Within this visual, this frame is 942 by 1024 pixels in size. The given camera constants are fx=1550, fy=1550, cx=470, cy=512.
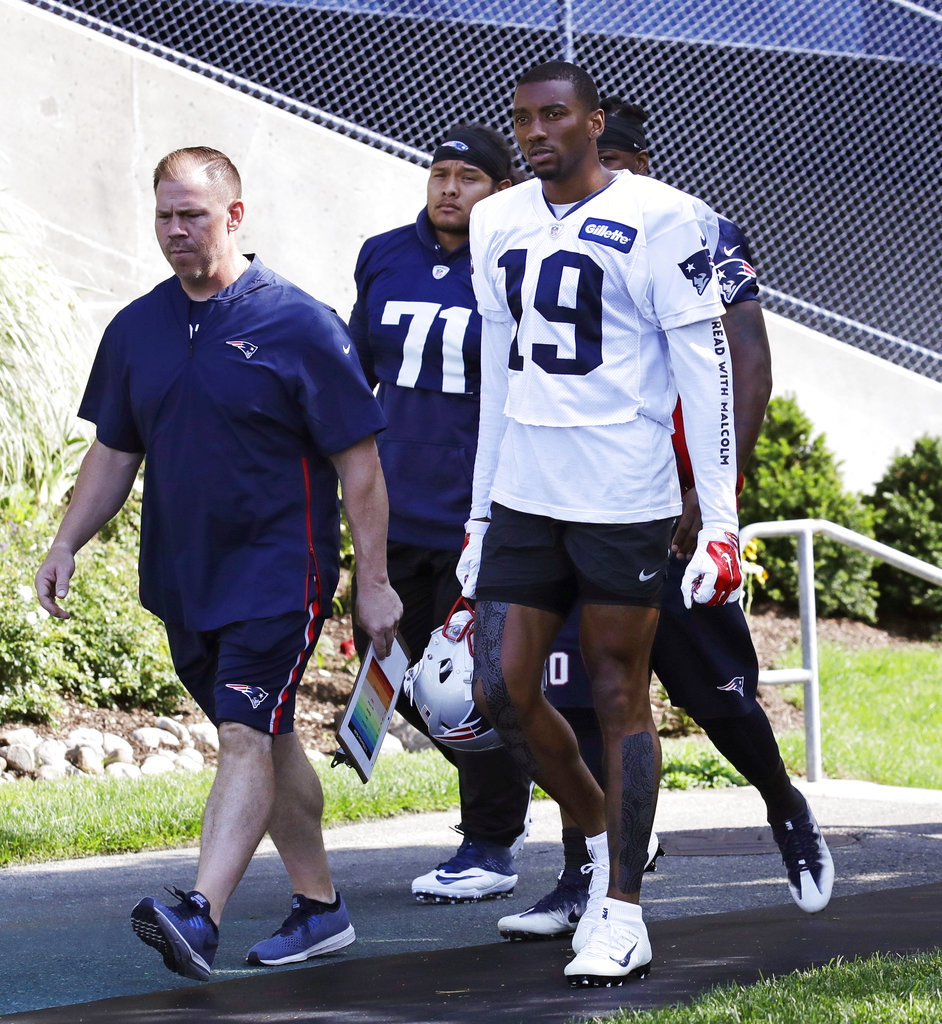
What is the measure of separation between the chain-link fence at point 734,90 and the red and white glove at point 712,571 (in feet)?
27.6

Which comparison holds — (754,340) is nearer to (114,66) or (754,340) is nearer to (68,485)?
(68,485)

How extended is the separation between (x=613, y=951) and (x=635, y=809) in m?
0.33

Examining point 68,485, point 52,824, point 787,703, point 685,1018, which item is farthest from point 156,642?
point 685,1018

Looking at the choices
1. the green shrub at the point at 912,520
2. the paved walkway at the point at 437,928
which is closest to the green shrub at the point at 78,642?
the paved walkway at the point at 437,928

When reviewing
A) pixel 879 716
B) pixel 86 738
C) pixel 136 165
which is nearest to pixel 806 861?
pixel 86 738

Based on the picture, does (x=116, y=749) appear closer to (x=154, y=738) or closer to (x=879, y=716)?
(x=154, y=738)

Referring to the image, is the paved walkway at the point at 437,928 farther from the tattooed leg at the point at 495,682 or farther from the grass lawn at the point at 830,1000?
the tattooed leg at the point at 495,682

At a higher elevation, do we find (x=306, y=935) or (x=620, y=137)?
(x=620, y=137)

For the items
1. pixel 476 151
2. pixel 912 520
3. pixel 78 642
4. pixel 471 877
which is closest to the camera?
pixel 471 877

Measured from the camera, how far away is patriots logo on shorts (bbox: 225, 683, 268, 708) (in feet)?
12.1

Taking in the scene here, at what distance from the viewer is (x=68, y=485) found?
9.27 meters

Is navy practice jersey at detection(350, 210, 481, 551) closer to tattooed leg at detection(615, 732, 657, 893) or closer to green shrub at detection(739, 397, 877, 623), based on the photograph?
tattooed leg at detection(615, 732, 657, 893)

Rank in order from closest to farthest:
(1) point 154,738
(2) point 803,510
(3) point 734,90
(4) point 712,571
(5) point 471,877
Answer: (4) point 712,571 → (5) point 471,877 → (1) point 154,738 → (2) point 803,510 → (3) point 734,90

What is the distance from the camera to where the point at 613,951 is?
3545mm
